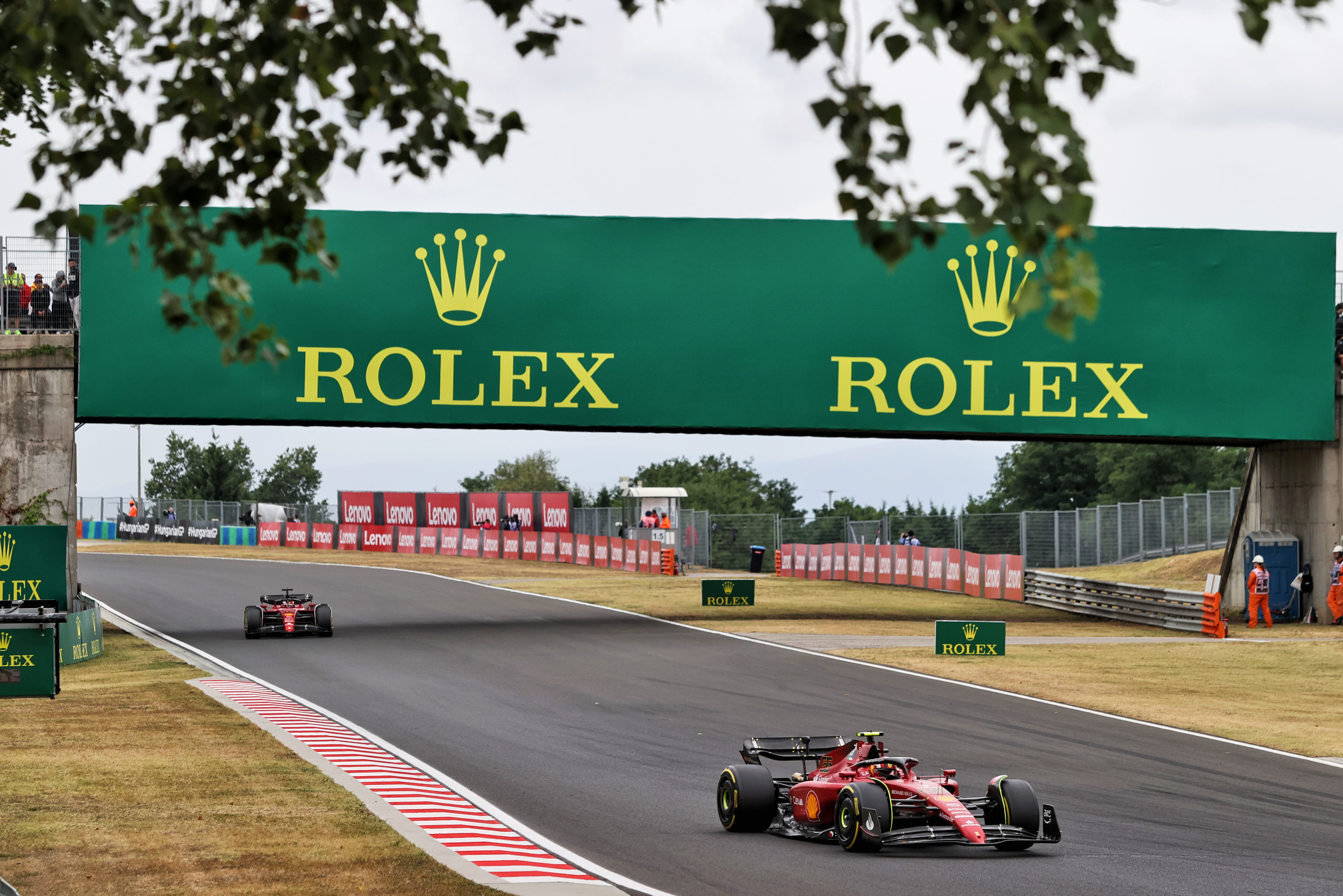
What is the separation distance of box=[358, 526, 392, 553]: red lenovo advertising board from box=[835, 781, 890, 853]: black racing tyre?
5454 centimetres

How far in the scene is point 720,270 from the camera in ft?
98.7

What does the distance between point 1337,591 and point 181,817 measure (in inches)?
1063

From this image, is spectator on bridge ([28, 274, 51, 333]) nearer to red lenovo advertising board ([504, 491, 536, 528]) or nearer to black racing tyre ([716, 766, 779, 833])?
black racing tyre ([716, 766, 779, 833])

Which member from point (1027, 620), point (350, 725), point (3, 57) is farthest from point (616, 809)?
point (1027, 620)

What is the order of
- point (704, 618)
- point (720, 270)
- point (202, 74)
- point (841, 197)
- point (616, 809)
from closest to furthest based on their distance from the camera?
1. point (841, 197)
2. point (202, 74)
3. point (616, 809)
4. point (720, 270)
5. point (704, 618)

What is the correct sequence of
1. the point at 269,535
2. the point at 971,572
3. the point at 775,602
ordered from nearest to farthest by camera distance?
1. the point at 775,602
2. the point at 971,572
3. the point at 269,535

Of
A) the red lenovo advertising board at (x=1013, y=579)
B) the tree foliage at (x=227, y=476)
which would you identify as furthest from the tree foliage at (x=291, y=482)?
the red lenovo advertising board at (x=1013, y=579)

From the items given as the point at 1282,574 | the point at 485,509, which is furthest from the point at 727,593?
the point at 485,509

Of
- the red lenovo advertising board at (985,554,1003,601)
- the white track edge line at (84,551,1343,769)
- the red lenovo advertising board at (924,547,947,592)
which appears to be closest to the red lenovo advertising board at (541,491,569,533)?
the white track edge line at (84,551,1343,769)

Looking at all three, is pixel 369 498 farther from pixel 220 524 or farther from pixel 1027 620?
pixel 1027 620

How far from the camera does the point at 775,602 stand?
40438 mm

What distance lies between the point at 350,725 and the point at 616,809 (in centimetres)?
603

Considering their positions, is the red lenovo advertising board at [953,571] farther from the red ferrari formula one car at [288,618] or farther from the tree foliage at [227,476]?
the tree foliage at [227,476]

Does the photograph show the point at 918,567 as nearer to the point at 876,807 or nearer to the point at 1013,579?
the point at 1013,579
